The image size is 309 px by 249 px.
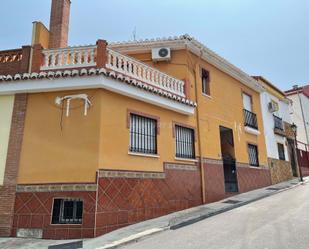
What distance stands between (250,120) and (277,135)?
4.19m

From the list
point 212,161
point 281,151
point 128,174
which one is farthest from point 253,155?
point 128,174

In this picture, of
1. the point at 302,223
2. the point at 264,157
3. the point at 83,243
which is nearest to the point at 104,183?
the point at 83,243

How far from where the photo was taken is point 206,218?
349 inches

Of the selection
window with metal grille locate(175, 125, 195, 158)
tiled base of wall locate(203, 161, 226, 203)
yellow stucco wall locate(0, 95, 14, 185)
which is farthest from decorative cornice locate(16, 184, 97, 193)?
tiled base of wall locate(203, 161, 226, 203)

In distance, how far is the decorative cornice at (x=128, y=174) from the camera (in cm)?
801

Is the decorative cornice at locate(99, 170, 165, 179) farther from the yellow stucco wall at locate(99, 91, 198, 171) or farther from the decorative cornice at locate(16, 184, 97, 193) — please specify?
the decorative cornice at locate(16, 184, 97, 193)

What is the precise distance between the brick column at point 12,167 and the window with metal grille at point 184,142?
17.8 feet

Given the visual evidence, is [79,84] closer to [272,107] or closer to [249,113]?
[249,113]

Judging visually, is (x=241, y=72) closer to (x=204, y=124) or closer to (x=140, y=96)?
(x=204, y=124)

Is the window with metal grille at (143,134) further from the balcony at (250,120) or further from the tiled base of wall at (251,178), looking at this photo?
the balcony at (250,120)

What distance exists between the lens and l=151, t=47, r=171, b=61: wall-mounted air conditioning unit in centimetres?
1176

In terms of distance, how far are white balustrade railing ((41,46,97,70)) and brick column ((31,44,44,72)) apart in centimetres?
16

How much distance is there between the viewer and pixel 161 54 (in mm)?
11828

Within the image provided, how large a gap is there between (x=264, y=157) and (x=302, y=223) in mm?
9642
